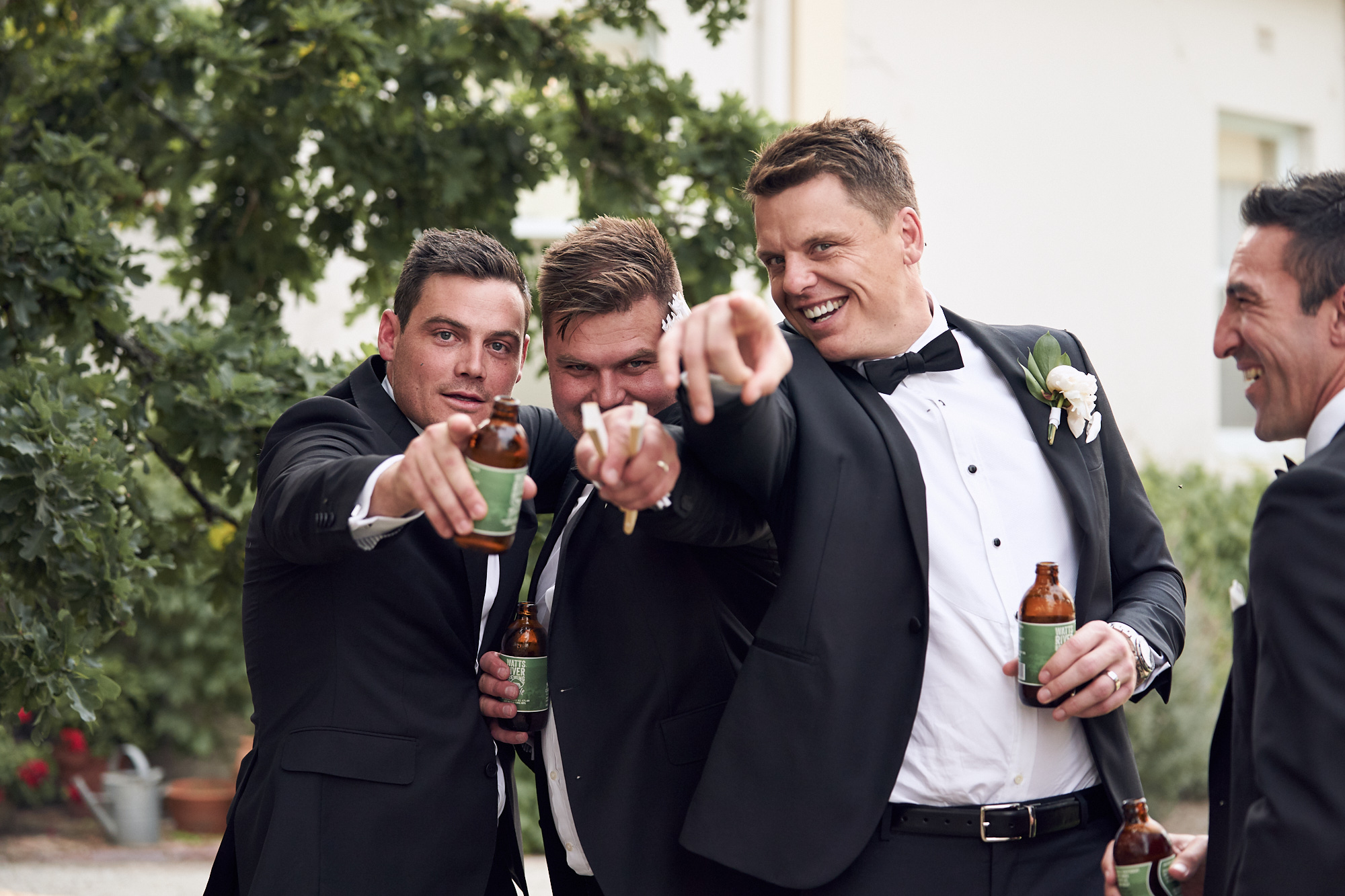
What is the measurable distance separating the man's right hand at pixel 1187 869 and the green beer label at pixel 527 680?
1.14 meters

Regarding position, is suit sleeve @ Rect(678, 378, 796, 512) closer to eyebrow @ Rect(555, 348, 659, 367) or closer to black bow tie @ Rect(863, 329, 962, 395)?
black bow tie @ Rect(863, 329, 962, 395)

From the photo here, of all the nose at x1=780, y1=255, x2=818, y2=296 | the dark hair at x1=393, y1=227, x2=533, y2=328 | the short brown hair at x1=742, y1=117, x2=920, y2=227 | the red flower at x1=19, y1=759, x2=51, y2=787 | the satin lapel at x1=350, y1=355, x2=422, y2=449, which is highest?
the short brown hair at x1=742, y1=117, x2=920, y2=227

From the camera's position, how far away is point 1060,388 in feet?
8.07

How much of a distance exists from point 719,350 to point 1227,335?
3.07 ft

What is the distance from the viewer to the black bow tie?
2.50 metres

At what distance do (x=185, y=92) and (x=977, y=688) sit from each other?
12.2 feet

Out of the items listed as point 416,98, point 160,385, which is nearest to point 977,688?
point 160,385

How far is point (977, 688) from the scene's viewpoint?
232 cm

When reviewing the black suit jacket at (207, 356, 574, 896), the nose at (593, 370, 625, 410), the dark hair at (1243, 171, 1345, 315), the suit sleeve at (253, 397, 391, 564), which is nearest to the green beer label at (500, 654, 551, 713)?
the black suit jacket at (207, 356, 574, 896)

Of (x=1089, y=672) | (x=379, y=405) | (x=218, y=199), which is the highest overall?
(x=218, y=199)

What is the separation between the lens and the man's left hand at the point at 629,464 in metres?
1.99

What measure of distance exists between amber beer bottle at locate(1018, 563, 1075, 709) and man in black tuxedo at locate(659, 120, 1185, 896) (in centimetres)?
3

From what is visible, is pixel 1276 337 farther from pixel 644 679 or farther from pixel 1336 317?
pixel 644 679

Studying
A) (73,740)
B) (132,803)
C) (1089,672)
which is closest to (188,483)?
(1089,672)
